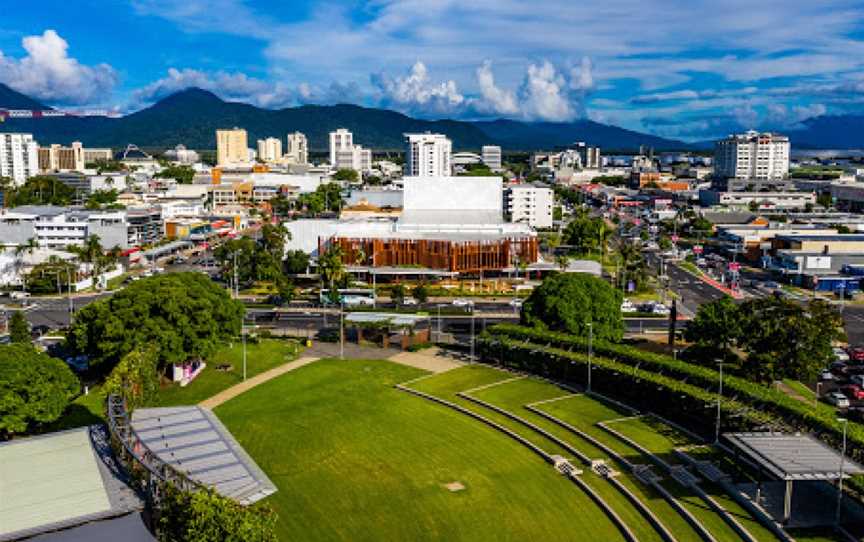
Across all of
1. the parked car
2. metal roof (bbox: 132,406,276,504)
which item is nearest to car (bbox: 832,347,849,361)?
the parked car

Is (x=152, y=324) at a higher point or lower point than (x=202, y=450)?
higher

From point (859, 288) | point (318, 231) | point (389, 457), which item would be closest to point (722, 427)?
point (389, 457)

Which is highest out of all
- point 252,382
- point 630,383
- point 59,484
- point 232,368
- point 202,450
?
point 202,450

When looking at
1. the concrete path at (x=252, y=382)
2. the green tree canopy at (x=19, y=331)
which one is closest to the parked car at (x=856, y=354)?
the concrete path at (x=252, y=382)

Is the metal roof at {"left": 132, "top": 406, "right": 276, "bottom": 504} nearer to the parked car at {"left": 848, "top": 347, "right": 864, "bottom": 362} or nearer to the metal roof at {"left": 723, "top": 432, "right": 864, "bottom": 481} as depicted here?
the metal roof at {"left": 723, "top": 432, "right": 864, "bottom": 481}

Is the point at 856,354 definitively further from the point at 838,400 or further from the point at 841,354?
the point at 838,400

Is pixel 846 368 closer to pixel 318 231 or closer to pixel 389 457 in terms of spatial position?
pixel 389 457

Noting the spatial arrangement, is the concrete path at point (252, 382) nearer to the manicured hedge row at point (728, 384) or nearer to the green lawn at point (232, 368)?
the green lawn at point (232, 368)

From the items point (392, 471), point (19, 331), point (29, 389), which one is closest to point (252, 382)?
point (29, 389)
